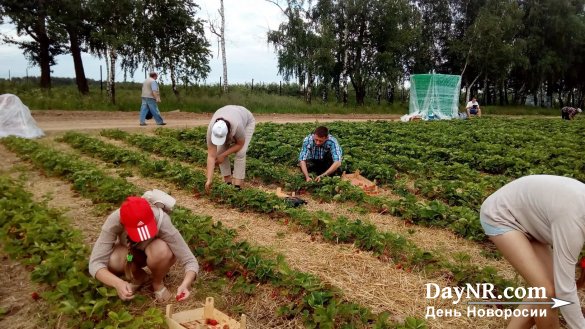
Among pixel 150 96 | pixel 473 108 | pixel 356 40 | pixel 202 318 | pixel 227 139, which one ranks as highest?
pixel 356 40

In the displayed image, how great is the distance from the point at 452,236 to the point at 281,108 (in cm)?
1827

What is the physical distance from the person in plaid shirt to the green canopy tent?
15.1m

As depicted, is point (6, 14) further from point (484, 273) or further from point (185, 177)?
point (484, 273)

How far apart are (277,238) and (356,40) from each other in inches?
1052

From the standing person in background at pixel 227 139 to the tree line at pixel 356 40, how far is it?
1346 cm

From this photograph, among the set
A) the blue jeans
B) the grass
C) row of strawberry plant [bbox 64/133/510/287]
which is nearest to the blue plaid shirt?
row of strawberry plant [bbox 64/133/510/287]

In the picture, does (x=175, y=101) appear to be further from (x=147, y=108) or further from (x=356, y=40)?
(x=356, y=40)

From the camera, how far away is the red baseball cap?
9.83ft

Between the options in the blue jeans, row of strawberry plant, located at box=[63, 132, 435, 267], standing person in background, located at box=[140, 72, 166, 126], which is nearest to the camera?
row of strawberry plant, located at box=[63, 132, 435, 267]

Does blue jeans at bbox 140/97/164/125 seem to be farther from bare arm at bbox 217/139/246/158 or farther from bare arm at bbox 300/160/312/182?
bare arm at bbox 217/139/246/158

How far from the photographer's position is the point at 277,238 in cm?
495

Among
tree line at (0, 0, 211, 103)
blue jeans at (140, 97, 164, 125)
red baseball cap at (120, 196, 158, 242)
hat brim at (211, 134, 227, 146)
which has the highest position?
tree line at (0, 0, 211, 103)

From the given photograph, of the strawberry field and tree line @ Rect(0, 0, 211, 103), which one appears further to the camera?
tree line @ Rect(0, 0, 211, 103)

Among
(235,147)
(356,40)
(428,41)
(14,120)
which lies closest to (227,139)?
(235,147)
